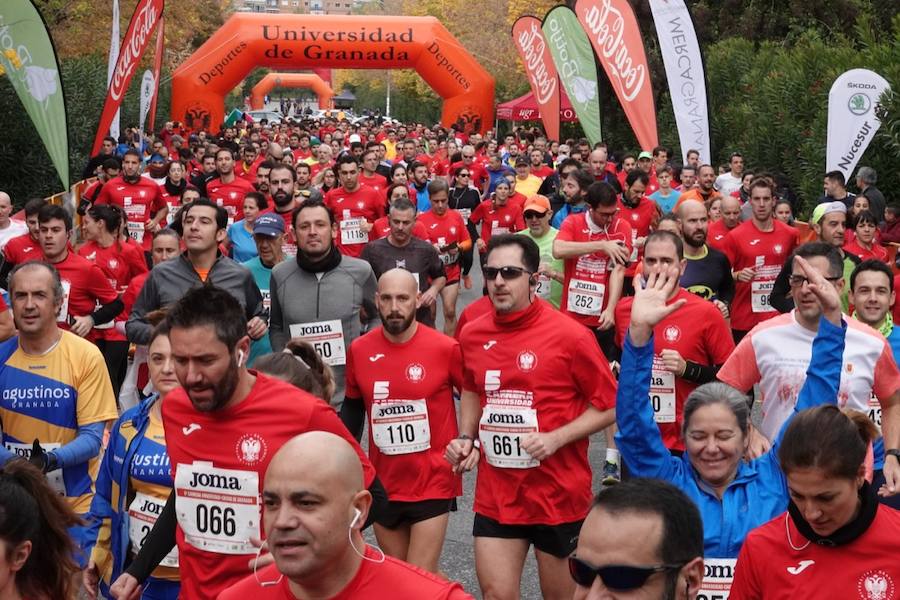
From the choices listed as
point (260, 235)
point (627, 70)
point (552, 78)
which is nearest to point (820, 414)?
point (260, 235)

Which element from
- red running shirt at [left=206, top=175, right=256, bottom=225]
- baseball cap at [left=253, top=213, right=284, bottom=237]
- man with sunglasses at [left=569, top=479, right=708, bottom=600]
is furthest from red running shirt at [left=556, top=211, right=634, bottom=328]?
man with sunglasses at [left=569, top=479, right=708, bottom=600]

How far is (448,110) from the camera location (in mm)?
40625

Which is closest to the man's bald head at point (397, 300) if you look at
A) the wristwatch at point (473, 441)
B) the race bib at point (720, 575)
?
the wristwatch at point (473, 441)

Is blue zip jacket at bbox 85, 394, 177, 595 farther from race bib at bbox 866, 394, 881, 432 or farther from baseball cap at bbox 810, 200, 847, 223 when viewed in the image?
baseball cap at bbox 810, 200, 847, 223

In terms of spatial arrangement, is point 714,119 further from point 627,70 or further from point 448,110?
point 448,110

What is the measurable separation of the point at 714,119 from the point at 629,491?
27.2 m

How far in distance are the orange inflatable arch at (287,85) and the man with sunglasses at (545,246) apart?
314 ft

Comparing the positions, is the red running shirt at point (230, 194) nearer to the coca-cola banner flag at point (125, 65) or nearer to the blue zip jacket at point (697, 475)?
the coca-cola banner flag at point (125, 65)

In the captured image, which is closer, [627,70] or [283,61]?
[627,70]

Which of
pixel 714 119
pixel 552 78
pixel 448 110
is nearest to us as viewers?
pixel 552 78

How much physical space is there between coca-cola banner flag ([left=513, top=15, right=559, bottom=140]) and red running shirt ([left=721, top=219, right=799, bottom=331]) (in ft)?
49.4

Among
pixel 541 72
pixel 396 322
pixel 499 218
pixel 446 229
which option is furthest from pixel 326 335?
pixel 541 72

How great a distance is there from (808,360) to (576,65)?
16780mm

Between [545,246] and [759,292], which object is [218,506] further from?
[759,292]
